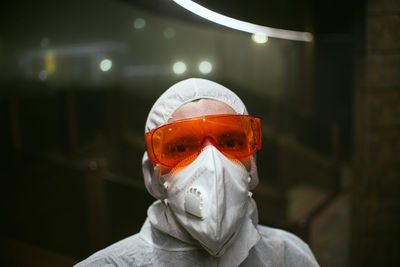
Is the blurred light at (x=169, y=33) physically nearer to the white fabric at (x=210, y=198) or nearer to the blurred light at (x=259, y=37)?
the blurred light at (x=259, y=37)

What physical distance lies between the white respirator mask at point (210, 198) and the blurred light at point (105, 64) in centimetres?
95

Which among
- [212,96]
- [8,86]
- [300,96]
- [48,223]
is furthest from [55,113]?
[300,96]

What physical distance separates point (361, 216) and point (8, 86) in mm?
1623

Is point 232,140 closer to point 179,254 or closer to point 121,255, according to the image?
point 179,254

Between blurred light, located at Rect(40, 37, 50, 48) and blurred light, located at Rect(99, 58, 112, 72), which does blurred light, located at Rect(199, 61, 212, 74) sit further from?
blurred light, located at Rect(40, 37, 50, 48)

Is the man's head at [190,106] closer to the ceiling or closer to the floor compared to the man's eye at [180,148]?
closer to the ceiling

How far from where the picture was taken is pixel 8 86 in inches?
51.9

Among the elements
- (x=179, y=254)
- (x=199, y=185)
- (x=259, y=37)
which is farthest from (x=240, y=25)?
(x=179, y=254)

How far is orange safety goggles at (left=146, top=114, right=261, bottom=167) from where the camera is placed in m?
0.72

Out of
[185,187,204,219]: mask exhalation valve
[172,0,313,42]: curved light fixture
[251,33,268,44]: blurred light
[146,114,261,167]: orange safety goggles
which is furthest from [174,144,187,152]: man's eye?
[251,33,268,44]: blurred light

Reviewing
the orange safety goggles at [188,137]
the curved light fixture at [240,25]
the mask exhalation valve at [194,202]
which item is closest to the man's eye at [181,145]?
the orange safety goggles at [188,137]

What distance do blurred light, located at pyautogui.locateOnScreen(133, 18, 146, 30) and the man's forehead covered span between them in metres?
0.79

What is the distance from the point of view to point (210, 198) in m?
0.64

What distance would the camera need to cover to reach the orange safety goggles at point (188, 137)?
0.72 meters
